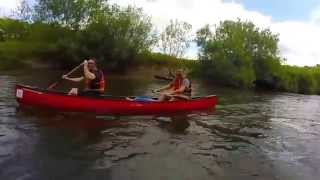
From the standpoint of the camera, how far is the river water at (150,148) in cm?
1170

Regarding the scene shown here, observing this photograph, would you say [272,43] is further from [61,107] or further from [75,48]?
[61,107]

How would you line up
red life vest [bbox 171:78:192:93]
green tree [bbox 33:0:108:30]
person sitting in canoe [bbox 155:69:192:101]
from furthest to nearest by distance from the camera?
green tree [bbox 33:0:108:30]
red life vest [bbox 171:78:192:93]
person sitting in canoe [bbox 155:69:192:101]

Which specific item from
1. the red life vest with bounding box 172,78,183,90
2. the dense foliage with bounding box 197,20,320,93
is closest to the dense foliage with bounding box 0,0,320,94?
the dense foliage with bounding box 197,20,320,93

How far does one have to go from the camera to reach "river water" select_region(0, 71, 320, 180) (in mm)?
11703

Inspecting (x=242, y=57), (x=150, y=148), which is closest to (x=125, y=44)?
(x=242, y=57)

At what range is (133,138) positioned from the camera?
15773 millimetres

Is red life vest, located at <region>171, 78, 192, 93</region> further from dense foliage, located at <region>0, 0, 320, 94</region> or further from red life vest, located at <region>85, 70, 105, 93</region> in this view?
dense foliage, located at <region>0, 0, 320, 94</region>

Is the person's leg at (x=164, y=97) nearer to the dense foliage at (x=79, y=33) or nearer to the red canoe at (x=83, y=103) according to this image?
the red canoe at (x=83, y=103)

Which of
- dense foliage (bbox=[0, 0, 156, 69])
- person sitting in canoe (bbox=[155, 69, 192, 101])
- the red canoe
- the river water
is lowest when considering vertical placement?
the river water

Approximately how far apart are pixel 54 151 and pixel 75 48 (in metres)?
34.9

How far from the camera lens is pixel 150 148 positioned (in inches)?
575

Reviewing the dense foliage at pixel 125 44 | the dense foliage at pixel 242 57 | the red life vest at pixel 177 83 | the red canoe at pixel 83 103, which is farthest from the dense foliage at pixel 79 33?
the red canoe at pixel 83 103

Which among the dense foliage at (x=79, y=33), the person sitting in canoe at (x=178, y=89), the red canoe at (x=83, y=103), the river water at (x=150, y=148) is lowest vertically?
the river water at (x=150, y=148)

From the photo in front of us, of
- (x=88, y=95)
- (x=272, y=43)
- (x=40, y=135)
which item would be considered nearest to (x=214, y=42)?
(x=272, y=43)
